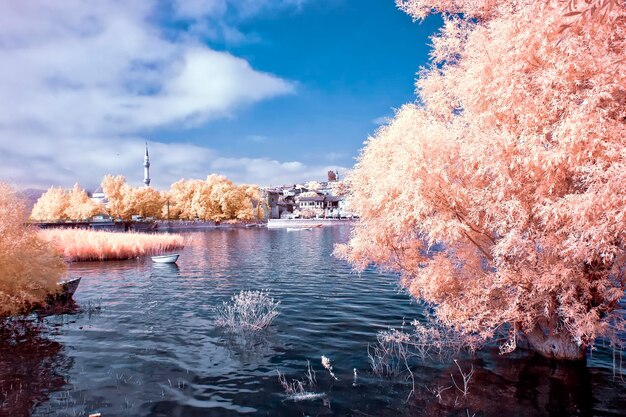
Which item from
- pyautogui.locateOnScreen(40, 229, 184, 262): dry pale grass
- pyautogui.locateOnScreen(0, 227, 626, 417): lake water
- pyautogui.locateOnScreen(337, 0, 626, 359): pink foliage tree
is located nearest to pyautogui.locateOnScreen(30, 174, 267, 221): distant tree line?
pyautogui.locateOnScreen(40, 229, 184, 262): dry pale grass

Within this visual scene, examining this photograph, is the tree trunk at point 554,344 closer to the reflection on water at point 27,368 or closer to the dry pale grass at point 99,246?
the reflection on water at point 27,368

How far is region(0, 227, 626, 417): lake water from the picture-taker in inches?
393

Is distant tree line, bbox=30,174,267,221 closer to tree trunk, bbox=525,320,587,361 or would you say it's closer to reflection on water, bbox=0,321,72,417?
reflection on water, bbox=0,321,72,417

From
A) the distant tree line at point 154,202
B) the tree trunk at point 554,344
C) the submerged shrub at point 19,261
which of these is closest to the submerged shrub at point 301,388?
the tree trunk at point 554,344

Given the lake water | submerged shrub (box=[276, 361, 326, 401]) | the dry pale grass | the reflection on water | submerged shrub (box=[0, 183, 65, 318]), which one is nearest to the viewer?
the lake water

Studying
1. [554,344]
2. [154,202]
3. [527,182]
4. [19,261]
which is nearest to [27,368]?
[19,261]

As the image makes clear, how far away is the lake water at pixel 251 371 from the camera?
9.98 m

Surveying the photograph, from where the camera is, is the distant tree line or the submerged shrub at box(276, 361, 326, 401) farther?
the distant tree line

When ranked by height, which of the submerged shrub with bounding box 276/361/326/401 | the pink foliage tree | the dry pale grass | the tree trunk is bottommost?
the submerged shrub with bounding box 276/361/326/401

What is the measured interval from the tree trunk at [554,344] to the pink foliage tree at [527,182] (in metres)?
0.04

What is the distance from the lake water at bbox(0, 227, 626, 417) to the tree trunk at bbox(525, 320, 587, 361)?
469 mm

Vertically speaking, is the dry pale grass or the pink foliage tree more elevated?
the pink foliage tree

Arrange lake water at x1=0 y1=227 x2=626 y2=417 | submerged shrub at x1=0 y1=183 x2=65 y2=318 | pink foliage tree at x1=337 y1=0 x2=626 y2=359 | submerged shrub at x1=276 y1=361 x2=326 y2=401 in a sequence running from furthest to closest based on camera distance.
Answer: submerged shrub at x1=0 y1=183 x2=65 y2=318
submerged shrub at x1=276 y1=361 x2=326 y2=401
lake water at x1=0 y1=227 x2=626 y2=417
pink foliage tree at x1=337 y1=0 x2=626 y2=359

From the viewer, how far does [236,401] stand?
10.4 metres
